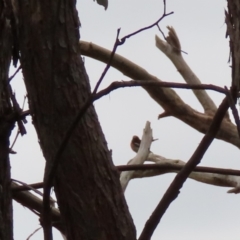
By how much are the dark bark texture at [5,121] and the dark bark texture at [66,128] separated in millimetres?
35

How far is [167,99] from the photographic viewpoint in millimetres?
3678

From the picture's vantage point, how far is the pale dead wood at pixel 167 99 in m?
3.43

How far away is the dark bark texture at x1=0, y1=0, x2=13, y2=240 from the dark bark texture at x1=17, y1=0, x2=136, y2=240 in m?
0.04

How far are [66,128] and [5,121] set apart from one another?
15 cm

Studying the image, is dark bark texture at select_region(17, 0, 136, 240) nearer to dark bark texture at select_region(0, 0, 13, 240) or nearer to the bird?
dark bark texture at select_region(0, 0, 13, 240)

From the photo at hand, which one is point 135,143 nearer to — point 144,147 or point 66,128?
point 144,147

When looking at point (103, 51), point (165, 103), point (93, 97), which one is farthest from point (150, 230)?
point (165, 103)

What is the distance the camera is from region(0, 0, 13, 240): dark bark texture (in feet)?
4.15

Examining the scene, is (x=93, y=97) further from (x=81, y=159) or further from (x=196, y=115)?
(x=196, y=115)

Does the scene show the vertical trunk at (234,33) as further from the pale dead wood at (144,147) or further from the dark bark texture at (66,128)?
the pale dead wood at (144,147)

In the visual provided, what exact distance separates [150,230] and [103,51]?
233 cm

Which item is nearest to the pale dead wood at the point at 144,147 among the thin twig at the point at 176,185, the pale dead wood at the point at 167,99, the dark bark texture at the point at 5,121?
the pale dead wood at the point at 167,99

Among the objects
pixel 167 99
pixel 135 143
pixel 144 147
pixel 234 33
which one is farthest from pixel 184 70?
pixel 234 33

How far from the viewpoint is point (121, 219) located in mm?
1285
